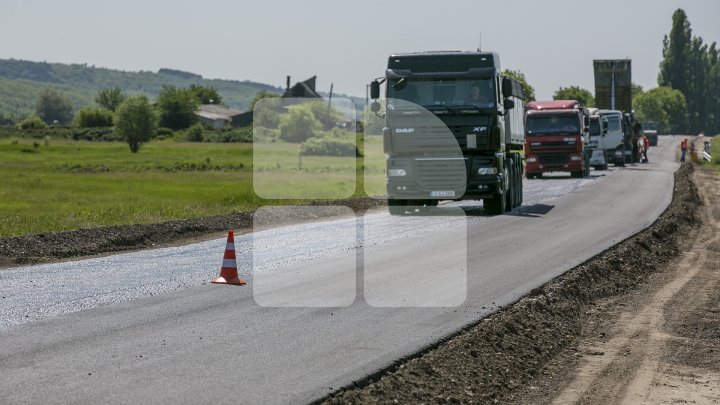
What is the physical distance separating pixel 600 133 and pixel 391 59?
3103 cm

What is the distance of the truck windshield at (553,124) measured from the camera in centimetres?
4362

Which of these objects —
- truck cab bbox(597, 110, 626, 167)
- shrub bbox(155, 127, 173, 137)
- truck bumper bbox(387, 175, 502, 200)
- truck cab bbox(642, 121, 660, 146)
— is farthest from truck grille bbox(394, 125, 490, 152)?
Result: shrub bbox(155, 127, 173, 137)

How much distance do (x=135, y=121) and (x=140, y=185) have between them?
2537 inches

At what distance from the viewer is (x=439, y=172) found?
25047 millimetres

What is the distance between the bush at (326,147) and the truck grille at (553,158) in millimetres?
20389

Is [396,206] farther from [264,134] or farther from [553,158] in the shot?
[553,158]

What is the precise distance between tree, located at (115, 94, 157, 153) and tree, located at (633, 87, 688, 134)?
90.4 meters

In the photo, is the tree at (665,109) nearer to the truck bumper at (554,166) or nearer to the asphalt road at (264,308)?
the truck bumper at (554,166)

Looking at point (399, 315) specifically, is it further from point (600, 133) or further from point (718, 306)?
Answer: point (600, 133)

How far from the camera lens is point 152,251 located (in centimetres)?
1948

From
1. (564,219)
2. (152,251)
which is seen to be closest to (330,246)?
(152,251)

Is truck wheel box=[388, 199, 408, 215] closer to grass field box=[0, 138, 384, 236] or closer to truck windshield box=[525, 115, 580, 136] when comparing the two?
grass field box=[0, 138, 384, 236]

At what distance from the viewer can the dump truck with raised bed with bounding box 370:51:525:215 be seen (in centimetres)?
2442

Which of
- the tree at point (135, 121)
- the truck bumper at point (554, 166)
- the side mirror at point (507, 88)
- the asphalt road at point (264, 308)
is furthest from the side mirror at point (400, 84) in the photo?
the tree at point (135, 121)
